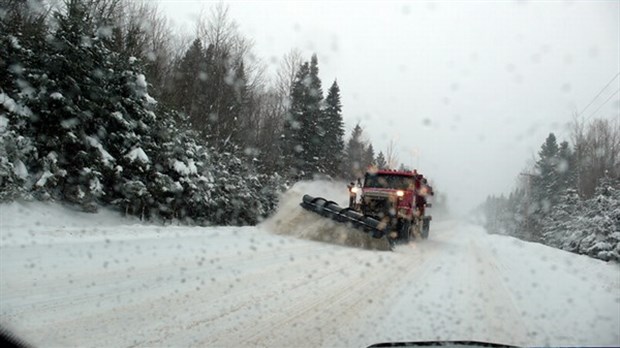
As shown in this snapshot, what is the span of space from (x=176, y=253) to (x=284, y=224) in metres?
6.98

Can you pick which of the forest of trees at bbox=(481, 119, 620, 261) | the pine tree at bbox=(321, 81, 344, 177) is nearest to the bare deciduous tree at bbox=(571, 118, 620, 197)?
the forest of trees at bbox=(481, 119, 620, 261)

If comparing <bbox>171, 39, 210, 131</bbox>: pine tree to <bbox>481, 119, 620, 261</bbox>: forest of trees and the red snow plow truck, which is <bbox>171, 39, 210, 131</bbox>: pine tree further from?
<bbox>481, 119, 620, 261</bbox>: forest of trees

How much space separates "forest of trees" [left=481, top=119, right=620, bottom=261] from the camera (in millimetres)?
18016

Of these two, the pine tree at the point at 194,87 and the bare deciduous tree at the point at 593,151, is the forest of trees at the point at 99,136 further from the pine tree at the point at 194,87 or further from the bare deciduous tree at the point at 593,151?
the bare deciduous tree at the point at 593,151

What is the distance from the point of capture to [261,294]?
7.20 metres

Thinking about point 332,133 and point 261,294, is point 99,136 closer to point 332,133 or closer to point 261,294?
point 261,294

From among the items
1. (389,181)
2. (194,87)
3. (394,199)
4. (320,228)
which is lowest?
(320,228)

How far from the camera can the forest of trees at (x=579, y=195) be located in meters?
18.0

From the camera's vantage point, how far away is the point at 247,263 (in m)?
10.1

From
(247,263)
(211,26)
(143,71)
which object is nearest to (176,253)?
(247,263)

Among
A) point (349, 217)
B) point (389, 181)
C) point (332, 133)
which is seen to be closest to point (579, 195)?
point (332, 133)

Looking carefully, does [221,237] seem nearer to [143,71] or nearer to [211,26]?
[143,71]

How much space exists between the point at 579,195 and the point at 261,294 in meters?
37.2

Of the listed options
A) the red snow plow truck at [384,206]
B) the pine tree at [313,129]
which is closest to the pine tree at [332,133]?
the pine tree at [313,129]
